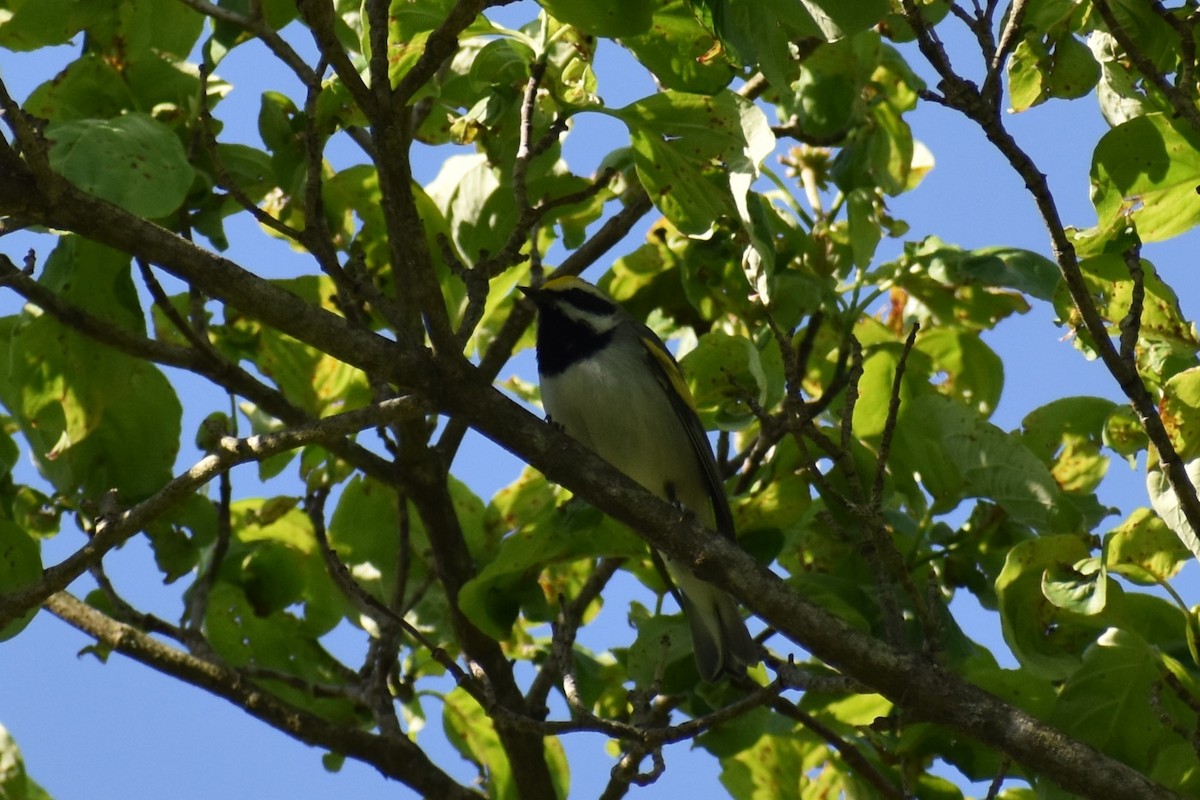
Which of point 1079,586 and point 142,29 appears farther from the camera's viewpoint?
point 142,29

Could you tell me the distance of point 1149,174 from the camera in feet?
9.50

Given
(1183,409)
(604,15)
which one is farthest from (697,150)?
(1183,409)

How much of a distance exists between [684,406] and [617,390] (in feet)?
0.82

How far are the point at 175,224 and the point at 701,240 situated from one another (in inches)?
55.9

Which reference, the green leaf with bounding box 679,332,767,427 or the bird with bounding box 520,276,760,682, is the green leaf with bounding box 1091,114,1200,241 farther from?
the bird with bounding box 520,276,760,682

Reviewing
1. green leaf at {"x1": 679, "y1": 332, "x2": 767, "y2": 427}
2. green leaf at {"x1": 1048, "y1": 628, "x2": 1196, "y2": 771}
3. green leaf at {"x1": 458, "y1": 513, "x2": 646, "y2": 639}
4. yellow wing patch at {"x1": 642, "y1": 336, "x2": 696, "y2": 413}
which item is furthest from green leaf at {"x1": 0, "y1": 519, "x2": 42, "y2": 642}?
green leaf at {"x1": 1048, "y1": 628, "x2": 1196, "y2": 771}

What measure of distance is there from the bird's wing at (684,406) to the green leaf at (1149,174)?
1.52 m

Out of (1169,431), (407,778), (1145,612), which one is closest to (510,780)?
(407,778)

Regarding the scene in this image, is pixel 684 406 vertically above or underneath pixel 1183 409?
above

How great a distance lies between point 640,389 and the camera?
4945 mm

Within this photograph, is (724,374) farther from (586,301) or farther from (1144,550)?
(586,301)

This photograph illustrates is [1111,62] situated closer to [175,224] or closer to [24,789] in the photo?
[175,224]

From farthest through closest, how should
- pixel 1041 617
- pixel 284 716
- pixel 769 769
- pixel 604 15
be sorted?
pixel 769 769
pixel 284 716
pixel 1041 617
pixel 604 15

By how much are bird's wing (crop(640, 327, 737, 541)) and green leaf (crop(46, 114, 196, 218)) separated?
1.73 metres
